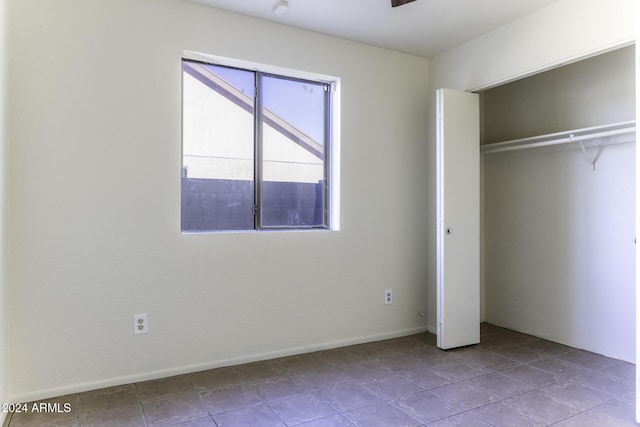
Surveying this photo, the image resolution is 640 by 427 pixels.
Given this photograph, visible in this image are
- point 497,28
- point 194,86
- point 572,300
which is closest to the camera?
point 194,86

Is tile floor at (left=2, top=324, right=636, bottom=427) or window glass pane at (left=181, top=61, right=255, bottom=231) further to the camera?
window glass pane at (left=181, top=61, right=255, bottom=231)

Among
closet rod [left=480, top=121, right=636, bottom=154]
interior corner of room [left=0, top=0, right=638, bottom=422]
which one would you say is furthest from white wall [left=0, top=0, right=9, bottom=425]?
closet rod [left=480, top=121, right=636, bottom=154]

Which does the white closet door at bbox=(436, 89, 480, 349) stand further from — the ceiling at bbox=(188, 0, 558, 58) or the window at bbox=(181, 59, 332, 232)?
the window at bbox=(181, 59, 332, 232)

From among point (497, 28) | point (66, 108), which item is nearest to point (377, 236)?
point (497, 28)

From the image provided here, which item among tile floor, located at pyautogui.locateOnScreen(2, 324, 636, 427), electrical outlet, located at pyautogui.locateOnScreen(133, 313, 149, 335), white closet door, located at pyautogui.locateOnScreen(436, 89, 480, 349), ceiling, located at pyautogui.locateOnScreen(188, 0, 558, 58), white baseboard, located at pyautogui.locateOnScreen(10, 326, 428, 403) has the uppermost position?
ceiling, located at pyautogui.locateOnScreen(188, 0, 558, 58)

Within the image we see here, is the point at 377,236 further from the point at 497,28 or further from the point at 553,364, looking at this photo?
the point at 497,28

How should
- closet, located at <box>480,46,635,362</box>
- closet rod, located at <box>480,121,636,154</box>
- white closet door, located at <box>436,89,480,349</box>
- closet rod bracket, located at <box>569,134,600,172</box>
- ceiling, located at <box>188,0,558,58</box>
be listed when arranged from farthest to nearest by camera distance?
white closet door, located at <box>436,89,480,349</box>, closet rod bracket, located at <box>569,134,600,172</box>, closet, located at <box>480,46,635,362</box>, closet rod, located at <box>480,121,636,154</box>, ceiling, located at <box>188,0,558,58</box>

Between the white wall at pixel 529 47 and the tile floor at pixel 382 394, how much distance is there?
0.96 metres

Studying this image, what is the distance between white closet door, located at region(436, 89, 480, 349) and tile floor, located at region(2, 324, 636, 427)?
0.28 m

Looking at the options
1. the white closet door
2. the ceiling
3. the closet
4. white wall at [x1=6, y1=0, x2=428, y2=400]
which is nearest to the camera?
white wall at [x1=6, y1=0, x2=428, y2=400]

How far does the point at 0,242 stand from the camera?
2119 mm

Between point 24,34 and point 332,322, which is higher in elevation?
point 24,34

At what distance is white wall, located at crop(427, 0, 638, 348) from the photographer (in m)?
2.45

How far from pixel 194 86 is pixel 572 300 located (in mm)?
3362
